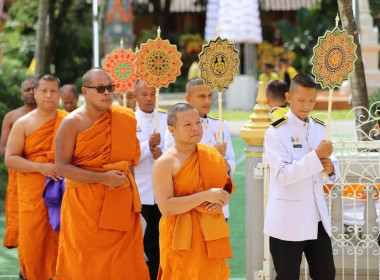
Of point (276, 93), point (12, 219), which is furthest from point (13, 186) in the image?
point (276, 93)

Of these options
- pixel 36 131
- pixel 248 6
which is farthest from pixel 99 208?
pixel 248 6

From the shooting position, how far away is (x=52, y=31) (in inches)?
739

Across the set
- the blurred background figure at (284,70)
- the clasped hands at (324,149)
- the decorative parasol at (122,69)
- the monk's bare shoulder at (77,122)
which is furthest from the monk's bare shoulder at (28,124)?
the blurred background figure at (284,70)

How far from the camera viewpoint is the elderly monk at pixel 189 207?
16.5 ft

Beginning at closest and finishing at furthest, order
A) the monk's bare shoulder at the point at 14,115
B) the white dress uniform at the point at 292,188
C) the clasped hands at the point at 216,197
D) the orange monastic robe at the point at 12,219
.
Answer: the clasped hands at the point at 216,197, the white dress uniform at the point at 292,188, the orange monastic robe at the point at 12,219, the monk's bare shoulder at the point at 14,115

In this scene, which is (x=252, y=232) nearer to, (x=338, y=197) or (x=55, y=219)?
(x=338, y=197)

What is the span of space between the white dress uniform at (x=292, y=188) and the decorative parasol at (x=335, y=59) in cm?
35

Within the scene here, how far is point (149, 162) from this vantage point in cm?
700

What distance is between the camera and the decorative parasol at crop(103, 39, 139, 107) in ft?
24.7

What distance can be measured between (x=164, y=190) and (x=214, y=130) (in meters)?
1.60

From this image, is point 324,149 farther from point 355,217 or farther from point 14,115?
point 14,115

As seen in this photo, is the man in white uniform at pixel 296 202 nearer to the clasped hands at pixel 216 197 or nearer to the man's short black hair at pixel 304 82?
the man's short black hair at pixel 304 82

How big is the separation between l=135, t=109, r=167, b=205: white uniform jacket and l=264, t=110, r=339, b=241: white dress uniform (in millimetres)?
1697

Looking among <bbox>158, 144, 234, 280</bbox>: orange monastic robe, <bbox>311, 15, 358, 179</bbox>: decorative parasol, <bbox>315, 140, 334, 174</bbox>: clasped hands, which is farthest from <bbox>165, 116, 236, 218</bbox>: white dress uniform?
<bbox>315, 140, 334, 174</bbox>: clasped hands
